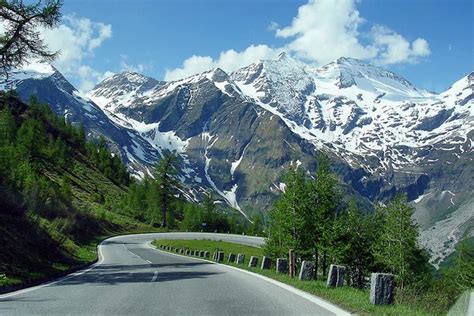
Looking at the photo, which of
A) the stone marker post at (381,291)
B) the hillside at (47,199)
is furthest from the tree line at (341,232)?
the stone marker post at (381,291)

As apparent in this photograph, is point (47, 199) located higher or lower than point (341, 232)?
lower

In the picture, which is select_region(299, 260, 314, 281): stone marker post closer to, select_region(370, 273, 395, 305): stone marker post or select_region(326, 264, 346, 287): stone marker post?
select_region(326, 264, 346, 287): stone marker post

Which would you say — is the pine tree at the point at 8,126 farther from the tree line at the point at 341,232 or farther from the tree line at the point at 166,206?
the tree line at the point at 341,232

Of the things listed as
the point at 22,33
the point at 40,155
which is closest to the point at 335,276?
the point at 22,33

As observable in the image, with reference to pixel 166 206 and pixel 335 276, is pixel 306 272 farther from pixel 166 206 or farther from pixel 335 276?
pixel 166 206

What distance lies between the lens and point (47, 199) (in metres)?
43.8

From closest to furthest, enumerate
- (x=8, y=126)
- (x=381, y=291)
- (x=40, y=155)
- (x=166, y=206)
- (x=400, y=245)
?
1. (x=381, y=291)
2. (x=400, y=245)
3. (x=40, y=155)
4. (x=8, y=126)
5. (x=166, y=206)

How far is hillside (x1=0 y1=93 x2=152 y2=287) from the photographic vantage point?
72.5 feet

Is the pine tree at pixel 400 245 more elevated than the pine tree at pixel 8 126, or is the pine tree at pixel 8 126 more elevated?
the pine tree at pixel 8 126

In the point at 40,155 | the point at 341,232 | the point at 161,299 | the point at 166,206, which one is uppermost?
the point at 40,155

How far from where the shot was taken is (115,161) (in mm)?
152250

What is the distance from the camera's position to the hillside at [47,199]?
22094 millimetres

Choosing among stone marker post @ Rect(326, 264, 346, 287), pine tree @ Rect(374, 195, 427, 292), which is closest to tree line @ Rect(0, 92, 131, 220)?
stone marker post @ Rect(326, 264, 346, 287)

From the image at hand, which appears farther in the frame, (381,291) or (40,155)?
(40,155)
